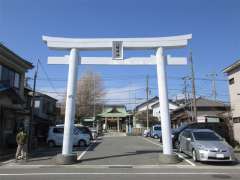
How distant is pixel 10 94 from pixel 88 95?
35667mm

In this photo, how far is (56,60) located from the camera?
16.7 m

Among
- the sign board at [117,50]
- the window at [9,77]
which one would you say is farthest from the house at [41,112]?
the sign board at [117,50]

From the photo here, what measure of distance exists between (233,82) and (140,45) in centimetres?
1380

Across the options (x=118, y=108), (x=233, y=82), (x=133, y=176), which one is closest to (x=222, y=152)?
(x=133, y=176)

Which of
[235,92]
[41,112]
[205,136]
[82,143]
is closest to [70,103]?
[205,136]

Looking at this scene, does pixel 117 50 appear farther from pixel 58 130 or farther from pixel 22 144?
pixel 58 130

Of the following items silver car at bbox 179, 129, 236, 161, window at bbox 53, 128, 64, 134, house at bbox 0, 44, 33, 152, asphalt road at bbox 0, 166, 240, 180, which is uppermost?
house at bbox 0, 44, 33, 152

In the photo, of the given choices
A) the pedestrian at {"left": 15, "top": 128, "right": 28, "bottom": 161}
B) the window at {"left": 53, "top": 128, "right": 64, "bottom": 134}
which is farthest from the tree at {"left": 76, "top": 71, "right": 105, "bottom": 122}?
the pedestrian at {"left": 15, "top": 128, "right": 28, "bottom": 161}

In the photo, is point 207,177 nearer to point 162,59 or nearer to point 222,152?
point 222,152

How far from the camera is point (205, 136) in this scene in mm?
16750

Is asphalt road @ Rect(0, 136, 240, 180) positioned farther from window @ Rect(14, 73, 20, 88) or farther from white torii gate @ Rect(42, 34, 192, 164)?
Answer: window @ Rect(14, 73, 20, 88)

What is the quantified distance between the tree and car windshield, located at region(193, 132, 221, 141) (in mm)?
42040

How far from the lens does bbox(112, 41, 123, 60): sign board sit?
1676 cm

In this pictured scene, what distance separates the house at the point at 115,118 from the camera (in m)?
68.4
